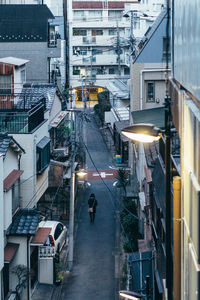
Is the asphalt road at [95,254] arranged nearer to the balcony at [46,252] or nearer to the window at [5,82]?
the balcony at [46,252]

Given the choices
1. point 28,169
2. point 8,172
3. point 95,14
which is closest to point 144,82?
point 28,169

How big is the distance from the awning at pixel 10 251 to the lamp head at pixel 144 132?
1129 cm

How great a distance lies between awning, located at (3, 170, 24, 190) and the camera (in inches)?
739

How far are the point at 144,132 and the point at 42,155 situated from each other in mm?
16326

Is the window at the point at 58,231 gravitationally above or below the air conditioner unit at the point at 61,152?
below

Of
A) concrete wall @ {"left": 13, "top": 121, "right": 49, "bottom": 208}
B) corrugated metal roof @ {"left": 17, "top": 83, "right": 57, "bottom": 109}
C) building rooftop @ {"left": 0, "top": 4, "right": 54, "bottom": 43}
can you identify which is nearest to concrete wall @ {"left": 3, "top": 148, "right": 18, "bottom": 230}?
concrete wall @ {"left": 13, "top": 121, "right": 49, "bottom": 208}

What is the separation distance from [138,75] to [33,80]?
622 inches

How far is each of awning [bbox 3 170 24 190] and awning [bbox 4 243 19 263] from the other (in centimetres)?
211

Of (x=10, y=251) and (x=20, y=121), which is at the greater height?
(x=20, y=121)

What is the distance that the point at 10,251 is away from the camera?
19.1 metres

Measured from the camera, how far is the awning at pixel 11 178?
18781 mm

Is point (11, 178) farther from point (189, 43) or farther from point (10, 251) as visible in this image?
point (189, 43)

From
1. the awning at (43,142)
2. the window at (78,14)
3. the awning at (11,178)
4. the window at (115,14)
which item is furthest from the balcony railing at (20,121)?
the window at (78,14)

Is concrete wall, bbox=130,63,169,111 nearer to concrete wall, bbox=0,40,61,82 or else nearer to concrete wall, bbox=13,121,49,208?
concrete wall, bbox=13,121,49,208
